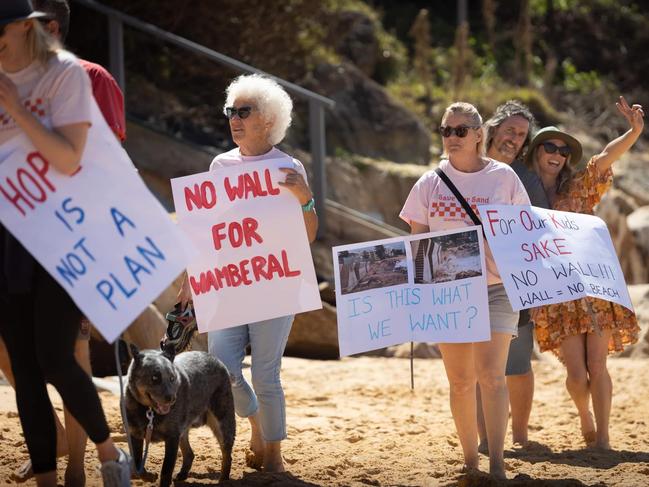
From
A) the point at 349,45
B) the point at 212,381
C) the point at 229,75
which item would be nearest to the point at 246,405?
the point at 212,381

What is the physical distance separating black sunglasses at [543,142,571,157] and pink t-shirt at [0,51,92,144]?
316cm

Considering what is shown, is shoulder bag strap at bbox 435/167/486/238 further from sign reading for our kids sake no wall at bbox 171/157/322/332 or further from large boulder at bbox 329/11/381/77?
large boulder at bbox 329/11/381/77

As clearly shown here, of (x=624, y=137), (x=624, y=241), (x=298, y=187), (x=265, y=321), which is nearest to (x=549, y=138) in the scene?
(x=624, y=137)

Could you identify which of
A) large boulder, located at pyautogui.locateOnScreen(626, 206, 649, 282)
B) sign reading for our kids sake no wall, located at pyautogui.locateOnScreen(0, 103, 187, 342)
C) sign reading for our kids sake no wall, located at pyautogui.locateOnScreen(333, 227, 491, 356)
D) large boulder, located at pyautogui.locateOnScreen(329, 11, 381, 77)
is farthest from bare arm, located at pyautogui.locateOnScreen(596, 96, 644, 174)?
large boulder, located at pyautogui.locateOnScreen(329, 11, 381, 77)

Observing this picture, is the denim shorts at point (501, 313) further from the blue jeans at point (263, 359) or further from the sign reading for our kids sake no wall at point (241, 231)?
the blue jeans at point (263, 359)

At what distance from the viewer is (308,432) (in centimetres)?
673

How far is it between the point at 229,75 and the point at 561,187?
6586 millimetres

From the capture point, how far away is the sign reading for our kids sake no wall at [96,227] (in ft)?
13.0

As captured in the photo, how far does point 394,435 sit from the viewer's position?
22.3 ft

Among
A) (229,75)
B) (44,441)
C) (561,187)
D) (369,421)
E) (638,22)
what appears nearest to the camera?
(44,441)

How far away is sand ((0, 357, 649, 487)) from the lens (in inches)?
208

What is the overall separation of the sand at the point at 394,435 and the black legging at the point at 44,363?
27.5 inches

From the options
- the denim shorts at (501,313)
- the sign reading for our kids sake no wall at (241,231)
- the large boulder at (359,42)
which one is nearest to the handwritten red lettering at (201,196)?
the sign reading for our kids sake no wall at (241,231)

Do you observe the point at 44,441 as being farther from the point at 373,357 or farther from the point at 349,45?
the point at 349,45
